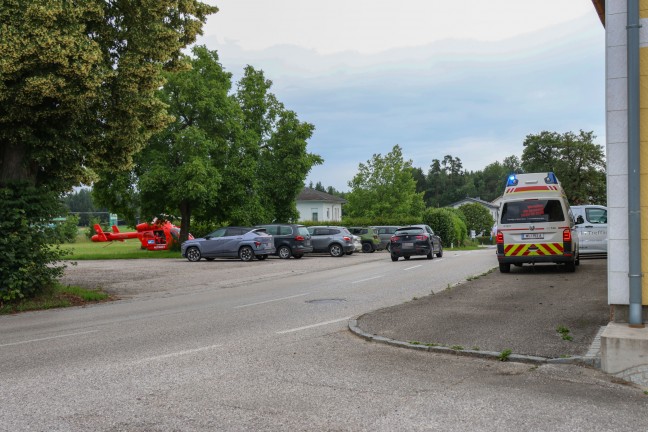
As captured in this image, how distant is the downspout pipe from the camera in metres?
6.89

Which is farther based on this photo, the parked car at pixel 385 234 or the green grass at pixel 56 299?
the parked car at pixel 385 234

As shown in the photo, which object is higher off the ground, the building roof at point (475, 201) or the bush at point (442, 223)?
the building roof at point (475, 201)

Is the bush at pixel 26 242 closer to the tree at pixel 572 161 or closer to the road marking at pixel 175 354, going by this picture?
the road marking at pixel 175 354

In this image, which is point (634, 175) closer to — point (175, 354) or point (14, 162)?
point (175, 354)

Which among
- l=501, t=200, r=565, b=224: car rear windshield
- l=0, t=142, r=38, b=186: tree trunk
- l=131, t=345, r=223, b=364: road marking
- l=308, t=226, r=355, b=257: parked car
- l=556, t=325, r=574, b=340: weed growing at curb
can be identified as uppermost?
l=0, t=142, r=38, b=186: tree trunk

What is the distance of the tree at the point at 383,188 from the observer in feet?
243

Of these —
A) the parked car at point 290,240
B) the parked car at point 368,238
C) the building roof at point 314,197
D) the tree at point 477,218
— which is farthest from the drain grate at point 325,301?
the tree at point 477,218

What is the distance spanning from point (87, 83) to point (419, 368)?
9.63 meters

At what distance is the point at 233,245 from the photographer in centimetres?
3075

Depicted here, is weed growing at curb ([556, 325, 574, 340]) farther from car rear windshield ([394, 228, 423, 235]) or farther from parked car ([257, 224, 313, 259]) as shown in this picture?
parked car ([257, 224, 313, 259])

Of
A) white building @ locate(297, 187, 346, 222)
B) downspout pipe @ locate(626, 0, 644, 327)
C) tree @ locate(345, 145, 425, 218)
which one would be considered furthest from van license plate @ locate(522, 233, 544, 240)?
white building @ locate(297, 187, 346, 222)

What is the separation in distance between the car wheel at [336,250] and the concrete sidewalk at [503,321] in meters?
20.4

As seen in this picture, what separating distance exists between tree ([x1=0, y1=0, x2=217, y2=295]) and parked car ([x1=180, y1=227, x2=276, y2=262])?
1373 centimetres

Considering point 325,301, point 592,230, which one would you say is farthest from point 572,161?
point 325,301
